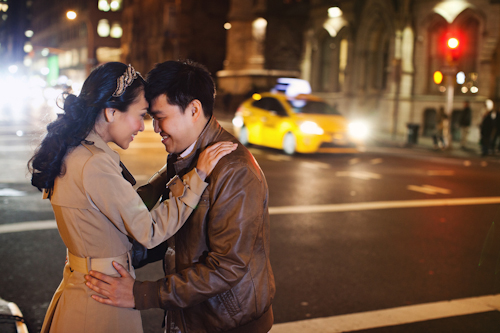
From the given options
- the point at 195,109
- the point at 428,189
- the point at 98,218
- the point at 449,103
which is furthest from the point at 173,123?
the point at 449,103

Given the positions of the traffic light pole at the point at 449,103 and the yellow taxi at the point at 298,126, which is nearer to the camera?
the yellow taxi at the point at 298,126

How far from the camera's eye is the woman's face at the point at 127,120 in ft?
7.73

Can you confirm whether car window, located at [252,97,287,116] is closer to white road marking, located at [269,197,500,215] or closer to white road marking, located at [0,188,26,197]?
white road marking, located at [269,197,500,215]

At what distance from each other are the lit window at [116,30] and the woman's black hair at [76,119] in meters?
87.1

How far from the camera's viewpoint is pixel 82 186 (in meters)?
2.23

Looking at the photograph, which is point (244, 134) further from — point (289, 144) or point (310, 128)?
point (310, 128)

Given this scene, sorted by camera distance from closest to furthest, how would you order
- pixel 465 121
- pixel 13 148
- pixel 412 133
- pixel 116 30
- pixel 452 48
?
pixel 13 148, pixel 452 48, pixel 465 121, pixel 412 133, pixel 116 30

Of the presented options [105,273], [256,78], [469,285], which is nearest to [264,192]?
[105,273]

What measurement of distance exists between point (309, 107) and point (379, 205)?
28.5 ft

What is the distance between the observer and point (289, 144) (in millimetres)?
16922

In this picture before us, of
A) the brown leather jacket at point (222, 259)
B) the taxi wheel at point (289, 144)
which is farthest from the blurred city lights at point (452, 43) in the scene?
the brown leather jacket at point (222, 259)

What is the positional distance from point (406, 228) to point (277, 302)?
139 inches

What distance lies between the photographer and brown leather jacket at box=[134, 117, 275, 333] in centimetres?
219

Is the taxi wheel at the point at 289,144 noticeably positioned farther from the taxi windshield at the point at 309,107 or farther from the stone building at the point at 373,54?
the stone building at the point at 373,54
